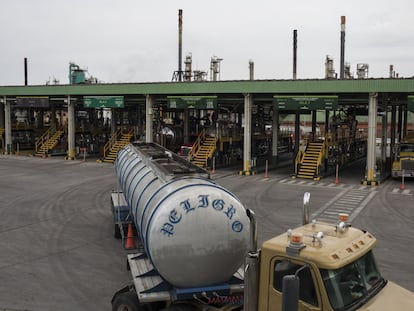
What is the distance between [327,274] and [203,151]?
2967 centimetres

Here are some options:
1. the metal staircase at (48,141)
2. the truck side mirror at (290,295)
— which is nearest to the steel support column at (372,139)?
the truck side mirror at (290,295)

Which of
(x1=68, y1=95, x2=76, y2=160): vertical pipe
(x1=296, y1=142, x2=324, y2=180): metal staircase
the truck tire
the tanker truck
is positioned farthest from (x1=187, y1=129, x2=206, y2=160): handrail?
the truck tire

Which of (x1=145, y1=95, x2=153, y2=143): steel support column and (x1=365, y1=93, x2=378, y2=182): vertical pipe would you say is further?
(x1=145, y1=95, x2=153, y2=143): steel support column

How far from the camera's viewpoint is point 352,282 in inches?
215

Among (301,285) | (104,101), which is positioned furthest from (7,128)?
(301,285)

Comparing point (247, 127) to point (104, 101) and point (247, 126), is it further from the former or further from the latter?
point (104, 101)

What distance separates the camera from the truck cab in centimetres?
523

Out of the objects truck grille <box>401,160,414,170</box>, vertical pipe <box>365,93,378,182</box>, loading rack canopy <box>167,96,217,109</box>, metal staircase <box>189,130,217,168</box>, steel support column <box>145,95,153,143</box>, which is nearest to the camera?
vertical pipe <box>365,93,378,182</box>

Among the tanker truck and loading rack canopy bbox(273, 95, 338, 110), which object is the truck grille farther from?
the tanker truck

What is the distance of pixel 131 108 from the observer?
51.2 m

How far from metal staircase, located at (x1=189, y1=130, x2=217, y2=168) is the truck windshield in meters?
27.7

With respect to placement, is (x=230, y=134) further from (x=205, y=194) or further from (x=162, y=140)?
(x=205, y=194)

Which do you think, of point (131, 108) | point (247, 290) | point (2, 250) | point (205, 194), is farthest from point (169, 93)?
point (247, 290)

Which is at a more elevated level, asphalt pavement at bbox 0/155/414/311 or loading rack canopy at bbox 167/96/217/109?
loading rack canopy at bbox 167/96/217/109
